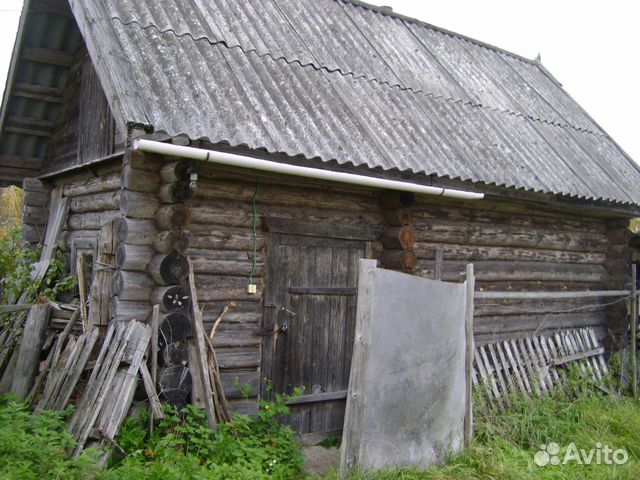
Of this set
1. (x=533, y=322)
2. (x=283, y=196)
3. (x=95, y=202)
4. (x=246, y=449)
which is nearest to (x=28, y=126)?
(x=95, y=202)

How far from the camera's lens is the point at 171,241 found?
521 centimetres

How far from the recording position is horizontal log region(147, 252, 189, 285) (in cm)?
518

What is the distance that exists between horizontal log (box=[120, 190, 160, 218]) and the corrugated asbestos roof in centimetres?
76

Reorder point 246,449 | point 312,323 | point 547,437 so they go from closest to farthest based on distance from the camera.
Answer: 1. point 246,449
2. point 547,437
3. point 312,323

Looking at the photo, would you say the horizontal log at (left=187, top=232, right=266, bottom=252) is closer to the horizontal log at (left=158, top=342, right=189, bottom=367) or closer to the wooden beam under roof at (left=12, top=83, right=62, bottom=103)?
the horizontal log at (left=158, top=342, right=189, bottom=367)

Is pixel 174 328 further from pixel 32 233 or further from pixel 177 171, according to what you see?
pixel 32 233

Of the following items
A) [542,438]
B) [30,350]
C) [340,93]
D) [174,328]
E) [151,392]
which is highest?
[340,93]

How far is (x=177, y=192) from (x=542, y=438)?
421 centimetres

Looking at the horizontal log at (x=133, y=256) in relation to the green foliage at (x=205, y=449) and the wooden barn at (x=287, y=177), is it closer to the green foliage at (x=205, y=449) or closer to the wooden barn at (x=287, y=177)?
the wooden barn at (x=287, y=177)

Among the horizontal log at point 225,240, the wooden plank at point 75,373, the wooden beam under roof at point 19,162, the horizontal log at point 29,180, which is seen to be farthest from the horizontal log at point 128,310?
the wooden beam under roof at point 19,162

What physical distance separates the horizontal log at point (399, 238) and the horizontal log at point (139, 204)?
2.56 m

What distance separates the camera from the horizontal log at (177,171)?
511cm

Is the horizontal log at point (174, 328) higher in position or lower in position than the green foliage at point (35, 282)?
lower

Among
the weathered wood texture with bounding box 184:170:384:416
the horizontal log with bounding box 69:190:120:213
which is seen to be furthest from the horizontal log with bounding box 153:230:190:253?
the horizontal log with bounding box 69:190:120:213
